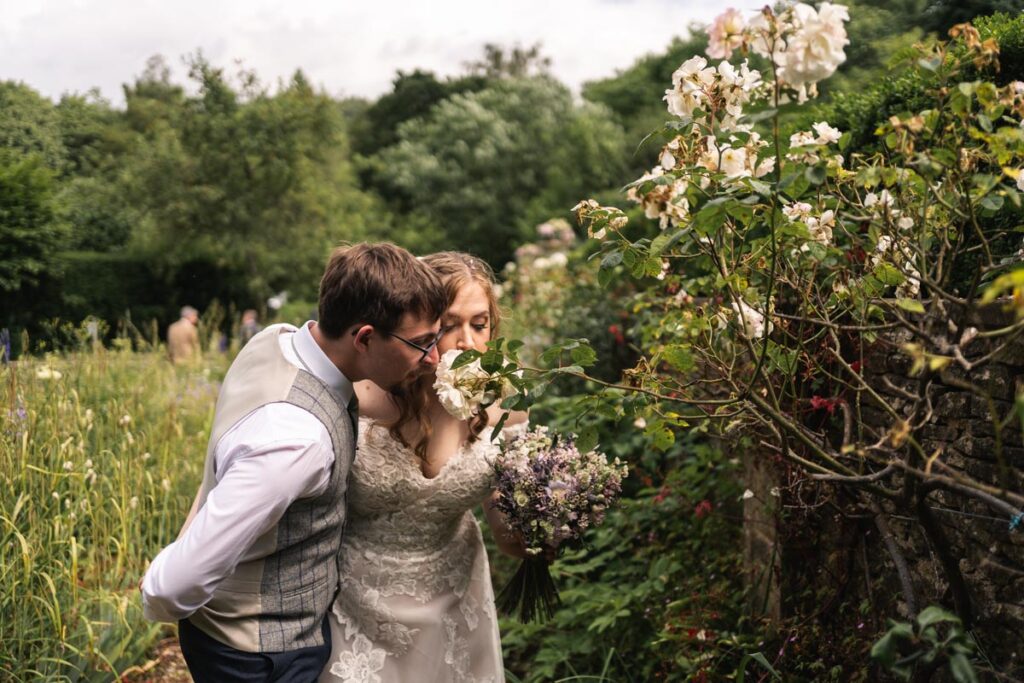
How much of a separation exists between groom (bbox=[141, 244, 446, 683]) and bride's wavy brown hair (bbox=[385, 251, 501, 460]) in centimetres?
33

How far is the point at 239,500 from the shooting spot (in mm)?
1852

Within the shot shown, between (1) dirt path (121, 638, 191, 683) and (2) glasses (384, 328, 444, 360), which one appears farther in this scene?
(1) dirt path (121, 638, 191, 683)

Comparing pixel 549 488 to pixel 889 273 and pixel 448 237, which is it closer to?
pixel 889 273

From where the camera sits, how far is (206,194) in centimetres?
2284

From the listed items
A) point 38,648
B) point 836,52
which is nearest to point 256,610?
point 836,52

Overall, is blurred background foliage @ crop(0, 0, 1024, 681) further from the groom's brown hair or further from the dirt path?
the groom's brown hair

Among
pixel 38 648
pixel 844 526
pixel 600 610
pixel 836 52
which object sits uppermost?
pixel 836 52

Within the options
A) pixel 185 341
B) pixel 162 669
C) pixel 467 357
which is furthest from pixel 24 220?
pixel 467 357

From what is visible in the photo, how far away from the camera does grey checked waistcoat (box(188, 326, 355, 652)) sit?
2074 mm

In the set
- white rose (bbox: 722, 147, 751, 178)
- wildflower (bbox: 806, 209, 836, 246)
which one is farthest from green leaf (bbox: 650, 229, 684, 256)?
wildflower (bbox: 806, 209, 836, 246)

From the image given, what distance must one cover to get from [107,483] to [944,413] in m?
3.79

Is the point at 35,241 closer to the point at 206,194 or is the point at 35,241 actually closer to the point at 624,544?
the point at 206,194

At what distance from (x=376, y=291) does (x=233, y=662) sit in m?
0.92

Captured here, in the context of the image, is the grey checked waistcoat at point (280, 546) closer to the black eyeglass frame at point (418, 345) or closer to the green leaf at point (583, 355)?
the black eyeglass frame at point (418, 345)
